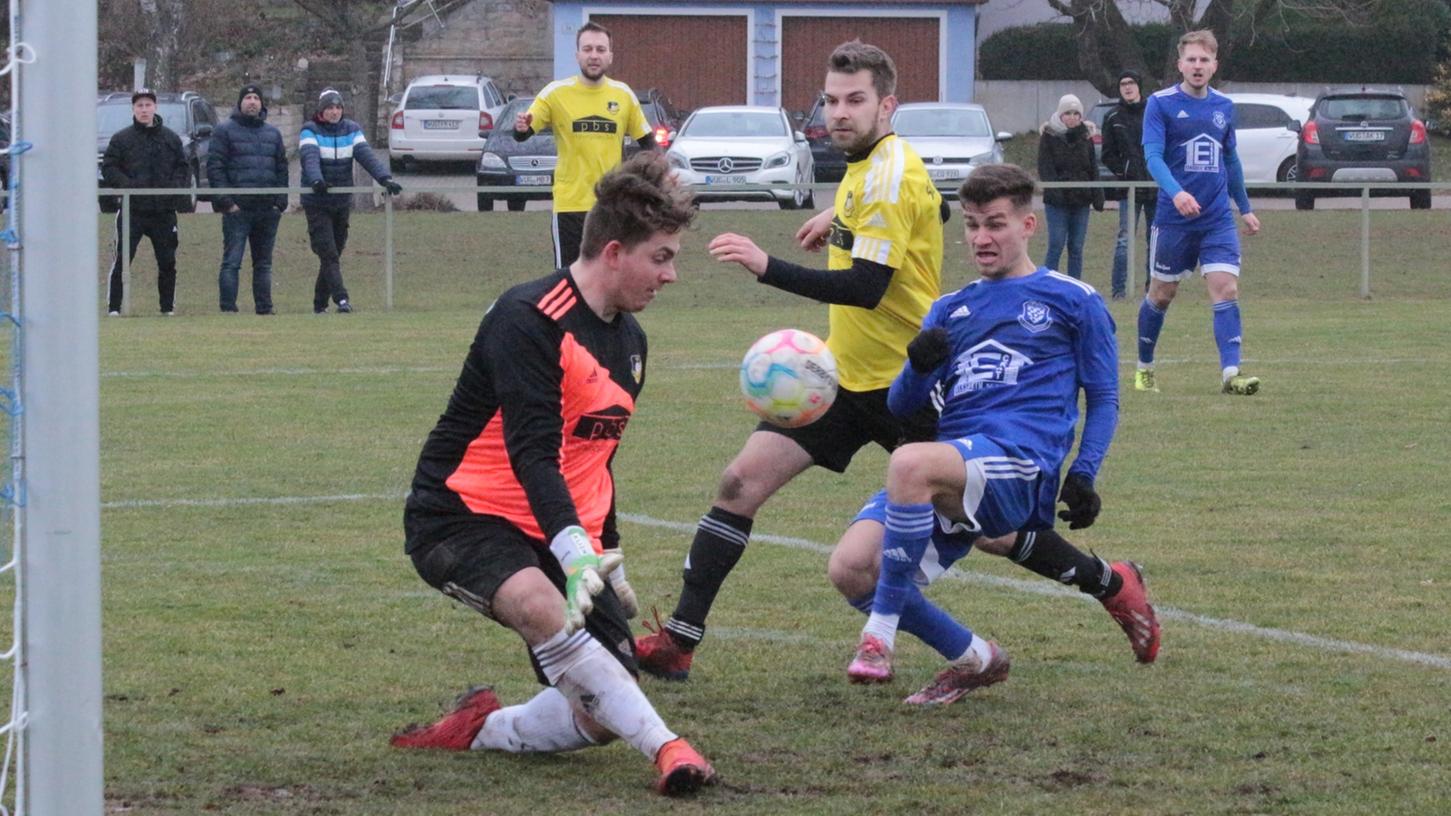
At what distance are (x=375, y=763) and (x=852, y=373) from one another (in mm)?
1891

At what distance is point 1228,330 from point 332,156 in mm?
8977

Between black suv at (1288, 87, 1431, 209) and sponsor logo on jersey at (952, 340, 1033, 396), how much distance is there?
2220 cm

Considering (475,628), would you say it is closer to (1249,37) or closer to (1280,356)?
(1280,356)

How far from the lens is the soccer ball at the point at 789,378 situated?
5031 millimetres

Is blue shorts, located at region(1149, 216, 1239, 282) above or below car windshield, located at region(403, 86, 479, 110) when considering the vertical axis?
below

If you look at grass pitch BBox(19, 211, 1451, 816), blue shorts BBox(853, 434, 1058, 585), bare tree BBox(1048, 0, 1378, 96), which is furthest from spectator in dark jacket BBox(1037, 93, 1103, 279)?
bare tree BBox(1048, 0, 1378, 96)

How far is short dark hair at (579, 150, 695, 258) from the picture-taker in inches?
169

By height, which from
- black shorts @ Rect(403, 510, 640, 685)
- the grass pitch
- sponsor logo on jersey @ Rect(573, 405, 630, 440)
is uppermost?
sponsor logo on jersey @ Rect(573, 405, 630, 440)

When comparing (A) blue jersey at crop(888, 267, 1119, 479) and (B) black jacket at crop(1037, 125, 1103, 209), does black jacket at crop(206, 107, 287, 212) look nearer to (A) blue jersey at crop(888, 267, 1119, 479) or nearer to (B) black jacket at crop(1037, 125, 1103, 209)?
(B) black jacket at crop(1037, 125, 1103, 209)

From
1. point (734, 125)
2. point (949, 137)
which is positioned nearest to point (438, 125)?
point (734, 125)

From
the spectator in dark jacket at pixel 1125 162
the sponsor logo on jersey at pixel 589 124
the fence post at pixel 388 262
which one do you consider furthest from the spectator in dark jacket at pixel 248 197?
the spectator in dark jacket at pixel 1125 162

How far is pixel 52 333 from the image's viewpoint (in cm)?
327

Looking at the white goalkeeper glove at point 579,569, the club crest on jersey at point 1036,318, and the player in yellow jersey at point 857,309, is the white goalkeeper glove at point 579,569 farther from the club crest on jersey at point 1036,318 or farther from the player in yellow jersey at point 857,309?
the club crest on jersey at point 1036,318

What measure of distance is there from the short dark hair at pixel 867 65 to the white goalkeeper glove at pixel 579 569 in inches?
84.0
